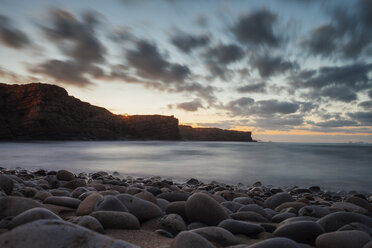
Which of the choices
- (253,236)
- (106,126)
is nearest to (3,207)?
(253,236)

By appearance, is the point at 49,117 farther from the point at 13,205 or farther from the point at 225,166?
the point at 13,205

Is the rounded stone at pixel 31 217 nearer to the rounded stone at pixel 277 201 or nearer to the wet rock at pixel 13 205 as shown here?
the wet rock at pixel 13 205

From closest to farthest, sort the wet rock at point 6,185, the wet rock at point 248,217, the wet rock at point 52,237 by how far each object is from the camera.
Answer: the wet rock at point 52,237, the wet rock at point 248,217, the wet rock at point 6,185

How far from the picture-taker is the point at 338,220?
2100mm

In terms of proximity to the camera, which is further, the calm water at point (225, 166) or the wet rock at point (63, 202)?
the calm water at point (225, 166)

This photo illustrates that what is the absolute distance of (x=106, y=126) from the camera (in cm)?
7088

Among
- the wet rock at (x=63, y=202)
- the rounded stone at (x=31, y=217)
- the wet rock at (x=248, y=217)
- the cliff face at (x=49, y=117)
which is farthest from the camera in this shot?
the cliff face at (x=49, y=117)

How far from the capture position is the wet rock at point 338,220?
2059 mm

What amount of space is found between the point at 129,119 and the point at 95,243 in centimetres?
8731

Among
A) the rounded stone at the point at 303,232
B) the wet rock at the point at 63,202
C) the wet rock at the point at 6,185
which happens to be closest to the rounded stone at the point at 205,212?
the rounded stone at the point at 303,232

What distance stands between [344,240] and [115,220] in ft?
5.70

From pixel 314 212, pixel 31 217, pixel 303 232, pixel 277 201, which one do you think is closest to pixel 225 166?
pixel 277 201

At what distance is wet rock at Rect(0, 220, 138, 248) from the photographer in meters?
0.99

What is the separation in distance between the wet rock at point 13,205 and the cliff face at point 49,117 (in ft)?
200
